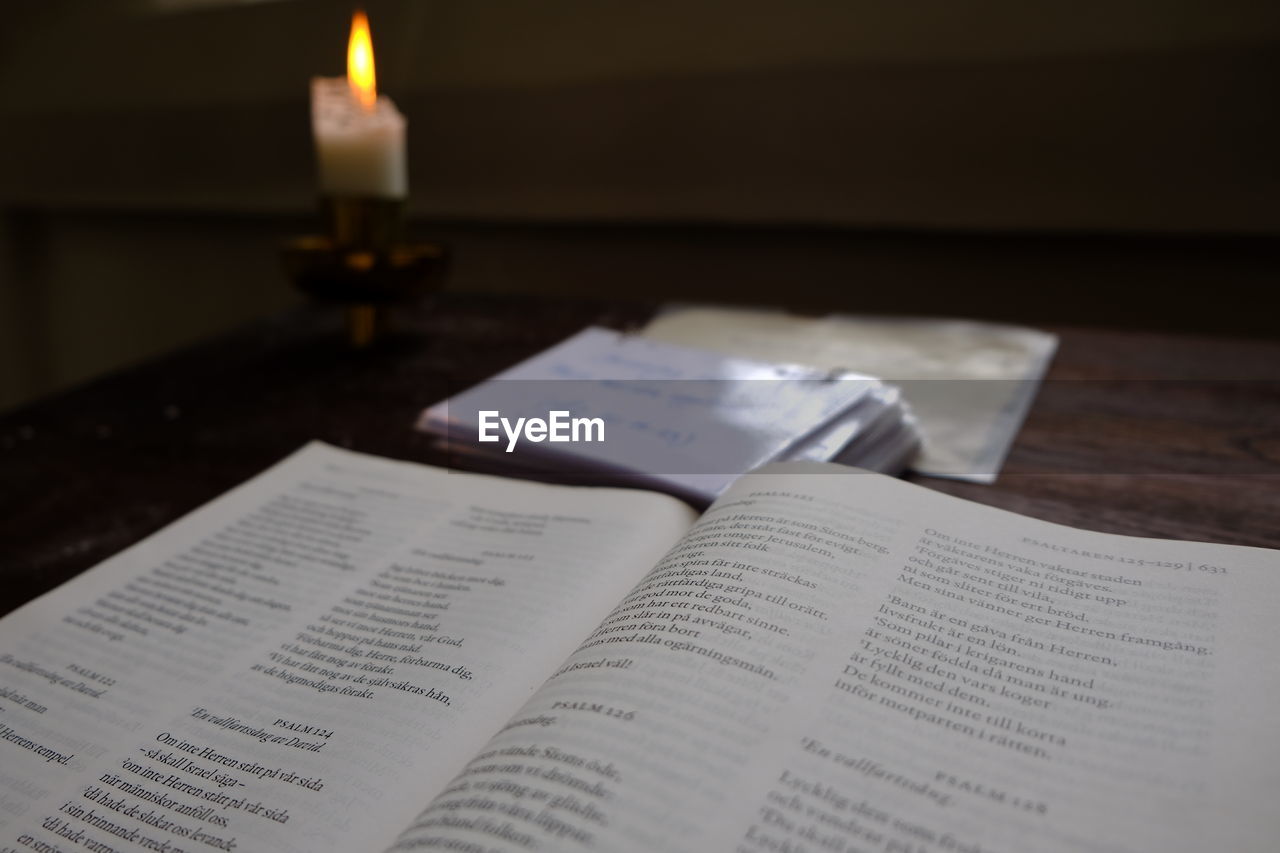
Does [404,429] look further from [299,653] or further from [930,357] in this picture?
[930,357]

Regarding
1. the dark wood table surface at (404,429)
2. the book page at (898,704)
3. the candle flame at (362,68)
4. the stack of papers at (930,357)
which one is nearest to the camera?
the book page at (898,704)

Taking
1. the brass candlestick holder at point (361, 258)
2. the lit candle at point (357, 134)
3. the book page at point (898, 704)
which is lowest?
the book page at point (898, 704)

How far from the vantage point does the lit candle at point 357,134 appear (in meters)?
0.78

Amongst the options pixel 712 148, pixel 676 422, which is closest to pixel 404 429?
pixel 676 422

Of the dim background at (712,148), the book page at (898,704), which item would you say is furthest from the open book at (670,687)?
the dim background at (712,148)

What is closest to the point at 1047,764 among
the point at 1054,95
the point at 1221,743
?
the point at 1221,743

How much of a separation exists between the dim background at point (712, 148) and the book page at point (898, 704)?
3.00ft

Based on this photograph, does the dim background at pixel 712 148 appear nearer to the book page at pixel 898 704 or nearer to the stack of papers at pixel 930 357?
the stack of papers at pixel 930 357

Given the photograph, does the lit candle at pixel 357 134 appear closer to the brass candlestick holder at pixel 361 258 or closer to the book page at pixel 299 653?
the brass candlestick holder at pixel 361 258

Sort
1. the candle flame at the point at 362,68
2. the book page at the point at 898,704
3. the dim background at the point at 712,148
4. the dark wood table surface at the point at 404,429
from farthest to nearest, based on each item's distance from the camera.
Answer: the dim background at the point at 712,148 < the candle flame at the point at 362,68 < the dark wood table surface at the point at 404,429 < the book page at the point at 898,704

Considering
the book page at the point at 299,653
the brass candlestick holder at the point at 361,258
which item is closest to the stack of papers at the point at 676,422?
the book page at the point at 299,653

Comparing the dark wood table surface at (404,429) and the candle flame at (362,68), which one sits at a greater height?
the candle flame at (362,68)

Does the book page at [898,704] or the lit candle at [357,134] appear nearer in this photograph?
the book page at [898,704]

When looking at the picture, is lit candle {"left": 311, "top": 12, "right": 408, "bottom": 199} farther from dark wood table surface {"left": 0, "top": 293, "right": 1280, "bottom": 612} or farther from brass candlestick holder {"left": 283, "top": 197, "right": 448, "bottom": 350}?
dark wood table surface {"left": 0, "top": 293, "right": 1280, "bottom": 612}
